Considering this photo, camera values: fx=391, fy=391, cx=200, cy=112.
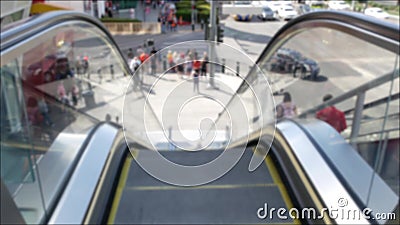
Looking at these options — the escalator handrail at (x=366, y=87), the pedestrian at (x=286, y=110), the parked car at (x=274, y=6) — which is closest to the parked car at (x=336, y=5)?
the escalator handrail at (x=366, y=87)

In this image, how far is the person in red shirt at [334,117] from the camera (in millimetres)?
4935

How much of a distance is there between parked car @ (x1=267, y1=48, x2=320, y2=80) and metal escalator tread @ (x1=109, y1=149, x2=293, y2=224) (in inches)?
227

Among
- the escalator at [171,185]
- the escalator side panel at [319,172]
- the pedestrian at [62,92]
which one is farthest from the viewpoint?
the pedestrian at [62,92]

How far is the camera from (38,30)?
3.26 m

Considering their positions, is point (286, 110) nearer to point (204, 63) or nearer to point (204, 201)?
point (204, 201)


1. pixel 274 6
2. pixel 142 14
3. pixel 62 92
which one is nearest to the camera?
pixel 62 92

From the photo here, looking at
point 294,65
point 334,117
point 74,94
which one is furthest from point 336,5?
point 74,94

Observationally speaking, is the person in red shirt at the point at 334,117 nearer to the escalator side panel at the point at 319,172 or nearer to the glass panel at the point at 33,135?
the escalator side panel at the point at 319,172

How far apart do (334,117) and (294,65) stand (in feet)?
19.3

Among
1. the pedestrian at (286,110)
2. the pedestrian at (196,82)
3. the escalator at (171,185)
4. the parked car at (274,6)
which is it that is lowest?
the pedestrian at (286,110)

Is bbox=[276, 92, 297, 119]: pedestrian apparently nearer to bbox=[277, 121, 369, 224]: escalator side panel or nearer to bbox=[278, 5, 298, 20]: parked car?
bbox=[277, 121, 369, 224]: escalator side panel

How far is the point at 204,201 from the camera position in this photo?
144 inches

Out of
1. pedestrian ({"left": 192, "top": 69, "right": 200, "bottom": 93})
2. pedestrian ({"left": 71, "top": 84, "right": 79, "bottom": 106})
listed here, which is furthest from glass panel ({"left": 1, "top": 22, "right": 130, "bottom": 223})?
pedestrian ({"left": 71, "top": 84, "right": 79, "bottom": 106})

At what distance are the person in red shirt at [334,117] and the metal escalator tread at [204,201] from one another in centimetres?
136
